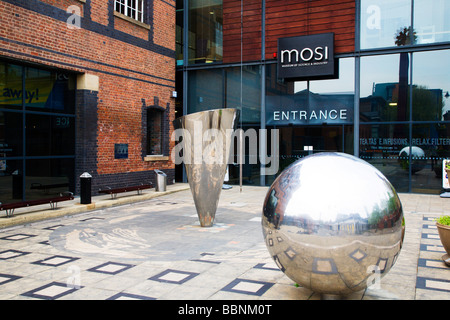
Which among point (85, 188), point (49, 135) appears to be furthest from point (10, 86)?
point (85, 188)

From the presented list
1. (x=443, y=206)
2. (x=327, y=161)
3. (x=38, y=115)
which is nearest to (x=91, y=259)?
(x=327, y=161)

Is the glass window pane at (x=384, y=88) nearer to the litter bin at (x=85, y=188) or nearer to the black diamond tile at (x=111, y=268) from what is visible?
the litter bin at (x=85, y=188)

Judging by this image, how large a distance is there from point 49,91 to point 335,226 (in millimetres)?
11006

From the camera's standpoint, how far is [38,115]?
11.9 m

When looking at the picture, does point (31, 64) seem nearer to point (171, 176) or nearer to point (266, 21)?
point (171, 176)

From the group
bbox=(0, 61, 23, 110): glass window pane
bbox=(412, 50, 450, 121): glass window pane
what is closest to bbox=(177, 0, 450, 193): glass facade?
bbox=(412, 50, 450, 121): glass window pane

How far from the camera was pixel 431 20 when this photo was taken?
14.6 m

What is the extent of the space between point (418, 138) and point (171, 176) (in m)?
9.90

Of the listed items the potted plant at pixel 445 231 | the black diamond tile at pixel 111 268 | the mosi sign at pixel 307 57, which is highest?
the mosi sign at pixel 307 57

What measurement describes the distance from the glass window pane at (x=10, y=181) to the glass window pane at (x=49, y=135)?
578 millimetres

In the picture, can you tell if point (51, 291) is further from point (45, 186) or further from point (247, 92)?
point (247, 92)

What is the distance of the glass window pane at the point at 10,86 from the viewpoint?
10.9 metres

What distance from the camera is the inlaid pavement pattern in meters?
4.79

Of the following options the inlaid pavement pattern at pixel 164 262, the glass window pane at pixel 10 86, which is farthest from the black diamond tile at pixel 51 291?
the glass window pane at pixel 10 86
